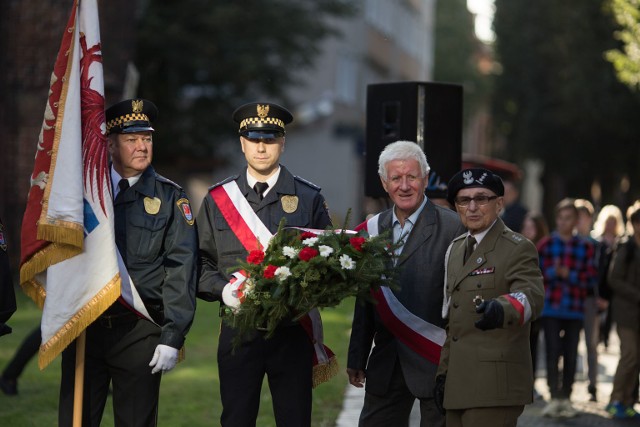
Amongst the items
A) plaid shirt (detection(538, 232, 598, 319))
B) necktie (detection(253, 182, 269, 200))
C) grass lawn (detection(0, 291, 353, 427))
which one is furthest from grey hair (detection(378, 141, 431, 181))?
plaid shirt (detection(538, 232, 598, 319))

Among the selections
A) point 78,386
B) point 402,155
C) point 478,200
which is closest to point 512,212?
point 402,155

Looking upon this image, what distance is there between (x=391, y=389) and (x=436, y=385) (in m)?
0.55

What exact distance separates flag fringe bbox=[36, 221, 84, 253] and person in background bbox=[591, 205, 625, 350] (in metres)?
6.70

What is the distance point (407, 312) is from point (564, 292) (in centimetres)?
572

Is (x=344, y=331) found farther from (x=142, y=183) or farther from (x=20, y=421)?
(x=142, y=183)

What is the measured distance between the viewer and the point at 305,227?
6.95m

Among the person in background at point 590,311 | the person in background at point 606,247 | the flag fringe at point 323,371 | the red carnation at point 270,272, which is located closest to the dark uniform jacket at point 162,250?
the red carnation at point 270,272

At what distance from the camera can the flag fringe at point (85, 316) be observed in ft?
22.0

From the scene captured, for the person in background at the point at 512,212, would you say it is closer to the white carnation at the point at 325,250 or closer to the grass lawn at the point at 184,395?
the grass lawn at the point at 184,395

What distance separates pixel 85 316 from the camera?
675 cm

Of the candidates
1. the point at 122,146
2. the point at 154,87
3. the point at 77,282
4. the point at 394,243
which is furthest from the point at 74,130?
the point at 154,87

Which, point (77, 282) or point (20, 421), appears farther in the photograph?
point (20, 421)

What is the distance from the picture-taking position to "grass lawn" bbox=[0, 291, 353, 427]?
412 inches

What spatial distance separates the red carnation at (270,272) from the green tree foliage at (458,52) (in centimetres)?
7250
